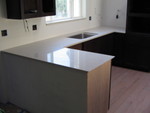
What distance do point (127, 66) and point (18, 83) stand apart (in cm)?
261

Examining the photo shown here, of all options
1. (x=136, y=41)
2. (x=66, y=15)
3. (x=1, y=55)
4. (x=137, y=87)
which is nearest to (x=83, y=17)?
(x=66, y=15)

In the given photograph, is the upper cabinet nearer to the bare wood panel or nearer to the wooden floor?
the bare wood panel

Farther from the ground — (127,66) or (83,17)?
(83,17)

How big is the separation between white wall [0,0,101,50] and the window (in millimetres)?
134

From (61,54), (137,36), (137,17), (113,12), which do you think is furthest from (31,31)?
(113,12)

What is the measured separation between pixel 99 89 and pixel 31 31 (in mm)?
1510

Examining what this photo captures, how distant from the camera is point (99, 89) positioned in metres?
2.31

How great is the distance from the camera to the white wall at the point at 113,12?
4797 mm

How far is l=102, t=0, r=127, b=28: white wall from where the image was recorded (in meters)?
4.80

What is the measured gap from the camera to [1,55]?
109 inches

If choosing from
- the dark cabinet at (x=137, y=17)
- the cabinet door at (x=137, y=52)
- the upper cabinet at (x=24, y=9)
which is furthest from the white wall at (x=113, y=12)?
the upper cabinet at (x=24, y=9)

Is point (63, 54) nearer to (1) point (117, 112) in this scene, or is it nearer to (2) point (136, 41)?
(1) point (117, 112)

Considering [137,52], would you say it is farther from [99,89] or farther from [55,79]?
[55,79]

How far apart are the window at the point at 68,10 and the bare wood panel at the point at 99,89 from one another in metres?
1.68
